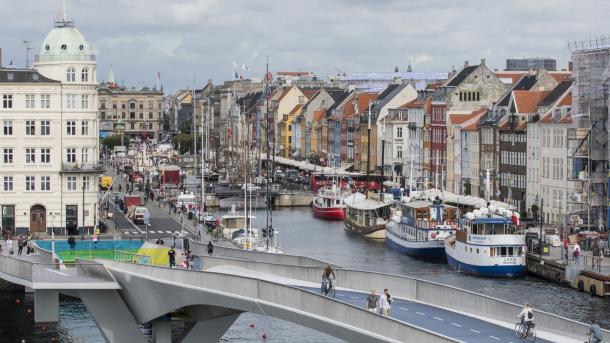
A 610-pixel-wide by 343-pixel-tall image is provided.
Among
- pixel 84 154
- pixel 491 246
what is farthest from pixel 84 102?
pixel 491 246

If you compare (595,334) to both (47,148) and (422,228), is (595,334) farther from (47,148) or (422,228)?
(422,228)

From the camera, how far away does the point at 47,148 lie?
3479 inches

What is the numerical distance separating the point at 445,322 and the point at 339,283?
553 centimetres

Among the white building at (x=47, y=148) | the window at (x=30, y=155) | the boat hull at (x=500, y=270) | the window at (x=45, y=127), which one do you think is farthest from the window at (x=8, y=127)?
the boat hull at (x=500, y=270)

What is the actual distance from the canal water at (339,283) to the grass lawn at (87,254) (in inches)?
121

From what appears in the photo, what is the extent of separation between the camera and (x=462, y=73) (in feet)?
465

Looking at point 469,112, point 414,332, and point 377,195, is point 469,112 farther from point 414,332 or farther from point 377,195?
point 414,332

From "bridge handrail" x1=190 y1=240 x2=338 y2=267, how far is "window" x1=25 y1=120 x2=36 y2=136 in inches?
1319

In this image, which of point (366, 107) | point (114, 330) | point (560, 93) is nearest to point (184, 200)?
point (560, 93)

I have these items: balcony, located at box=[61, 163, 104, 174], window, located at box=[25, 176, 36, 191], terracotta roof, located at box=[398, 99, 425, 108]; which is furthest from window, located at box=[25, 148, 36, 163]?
terracotta roof, located at box=[398, 99, 425, 108]

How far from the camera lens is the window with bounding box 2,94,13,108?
8775cm

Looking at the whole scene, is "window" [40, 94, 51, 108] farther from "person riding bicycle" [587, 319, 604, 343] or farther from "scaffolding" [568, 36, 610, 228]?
"person riding bicycle" [587, 319, 604, 343]

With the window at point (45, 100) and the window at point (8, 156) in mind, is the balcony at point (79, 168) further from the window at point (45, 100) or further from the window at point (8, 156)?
the window at point (45, 100)

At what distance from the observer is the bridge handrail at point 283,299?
34.4 m
